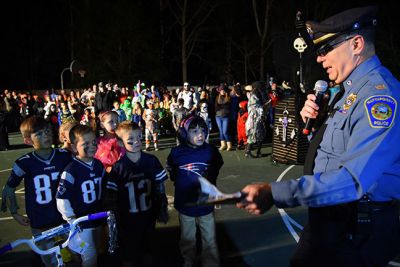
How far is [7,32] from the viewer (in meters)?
37.1

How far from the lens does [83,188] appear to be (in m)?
3.68

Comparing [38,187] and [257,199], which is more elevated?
[257,199]

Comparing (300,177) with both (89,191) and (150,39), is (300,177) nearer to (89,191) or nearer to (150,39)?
(89,191)

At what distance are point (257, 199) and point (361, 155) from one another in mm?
482

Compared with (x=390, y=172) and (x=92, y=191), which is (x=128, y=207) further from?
(x=390, y=172)

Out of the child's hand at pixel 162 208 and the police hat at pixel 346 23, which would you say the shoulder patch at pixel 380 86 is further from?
the child's hand at pixel 162 208

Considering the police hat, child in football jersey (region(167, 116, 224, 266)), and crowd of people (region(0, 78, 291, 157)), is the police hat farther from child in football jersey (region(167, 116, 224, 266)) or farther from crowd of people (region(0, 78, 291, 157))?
crowd of people (region(0, 78, 291, 157))

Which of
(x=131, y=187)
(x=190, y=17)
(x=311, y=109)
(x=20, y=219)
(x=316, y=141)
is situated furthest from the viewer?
(x=190, y=17)

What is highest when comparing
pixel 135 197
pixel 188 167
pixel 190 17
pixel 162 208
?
pixel 190 17

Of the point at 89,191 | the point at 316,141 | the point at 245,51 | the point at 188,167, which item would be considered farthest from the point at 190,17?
the point at 316,141

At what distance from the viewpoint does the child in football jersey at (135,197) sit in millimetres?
3910

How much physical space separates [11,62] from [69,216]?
37899mm

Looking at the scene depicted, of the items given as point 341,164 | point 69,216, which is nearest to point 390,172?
point 341,164

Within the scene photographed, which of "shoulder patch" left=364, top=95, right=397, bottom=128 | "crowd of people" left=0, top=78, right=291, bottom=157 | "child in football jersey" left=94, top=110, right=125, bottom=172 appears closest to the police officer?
"shoulder patch" left=364, top=95, right=397, bottom=128
